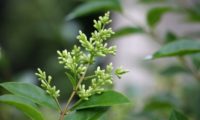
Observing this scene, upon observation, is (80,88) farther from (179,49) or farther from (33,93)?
(179,49)

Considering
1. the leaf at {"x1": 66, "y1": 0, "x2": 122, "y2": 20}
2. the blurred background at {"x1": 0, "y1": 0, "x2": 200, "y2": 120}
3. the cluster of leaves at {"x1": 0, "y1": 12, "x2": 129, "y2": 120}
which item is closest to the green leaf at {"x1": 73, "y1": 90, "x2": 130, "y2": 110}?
the cluster of leaves at {"x1": 0, "y1": 12, "x2": 129, "y2": 120}

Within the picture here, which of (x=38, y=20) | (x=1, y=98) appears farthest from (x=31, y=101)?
(x=38, y=20)

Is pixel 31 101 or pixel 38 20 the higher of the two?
pixel 38 20

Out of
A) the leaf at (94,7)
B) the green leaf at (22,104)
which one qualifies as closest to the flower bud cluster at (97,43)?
the green leaf at (22,104)

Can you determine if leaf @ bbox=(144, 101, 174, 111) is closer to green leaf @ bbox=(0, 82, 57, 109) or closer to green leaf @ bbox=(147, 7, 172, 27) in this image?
green leaf @ bbox=(147, 7, 172, 27)

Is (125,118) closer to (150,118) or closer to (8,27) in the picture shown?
(150,118)

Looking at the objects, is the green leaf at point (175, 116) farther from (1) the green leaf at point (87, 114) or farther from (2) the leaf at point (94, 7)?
(2) the leaf at point (94, 7)
